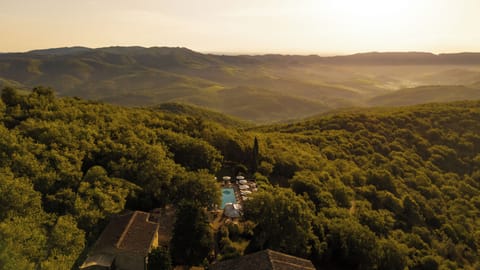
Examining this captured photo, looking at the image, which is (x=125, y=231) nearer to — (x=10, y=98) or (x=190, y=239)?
(x=190, y=239)

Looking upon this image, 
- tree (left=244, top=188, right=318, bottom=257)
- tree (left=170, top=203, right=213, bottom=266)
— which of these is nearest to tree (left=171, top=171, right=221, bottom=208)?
tree (left=244, top=188, right=318, bottom=257)

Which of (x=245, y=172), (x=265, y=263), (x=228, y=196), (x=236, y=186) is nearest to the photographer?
(x=265, y=263)

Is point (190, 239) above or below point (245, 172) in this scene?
above

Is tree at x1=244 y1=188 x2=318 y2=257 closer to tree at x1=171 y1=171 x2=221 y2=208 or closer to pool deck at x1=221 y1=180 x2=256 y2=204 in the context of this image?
tree at x1=171 y1=171 x2=221 y2=208

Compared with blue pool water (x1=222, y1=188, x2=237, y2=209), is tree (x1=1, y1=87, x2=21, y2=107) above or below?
above

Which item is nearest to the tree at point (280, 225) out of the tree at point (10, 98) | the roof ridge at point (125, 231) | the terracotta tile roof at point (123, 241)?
the terracotta tile roof at point (123, 241)

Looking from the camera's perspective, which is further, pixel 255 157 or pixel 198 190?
pixel 255 157

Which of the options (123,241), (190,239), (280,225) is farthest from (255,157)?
(123,241)
